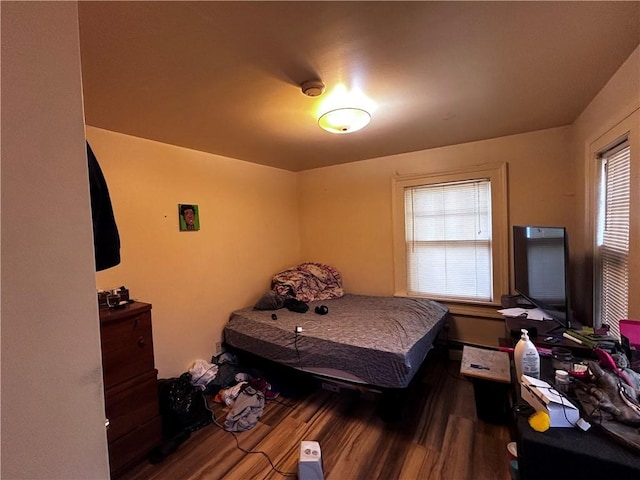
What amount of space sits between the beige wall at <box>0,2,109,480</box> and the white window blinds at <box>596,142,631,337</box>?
2.42 metres

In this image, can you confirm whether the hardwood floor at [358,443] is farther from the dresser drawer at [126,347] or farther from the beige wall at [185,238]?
the beige wall at [185,238]

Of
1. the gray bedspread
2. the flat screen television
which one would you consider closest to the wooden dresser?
the gray bedspread

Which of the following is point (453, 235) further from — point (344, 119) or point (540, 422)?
point (540, 422)

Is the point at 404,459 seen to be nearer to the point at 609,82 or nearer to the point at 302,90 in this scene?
the point at 302,90

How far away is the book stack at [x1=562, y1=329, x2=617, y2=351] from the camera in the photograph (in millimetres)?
1545

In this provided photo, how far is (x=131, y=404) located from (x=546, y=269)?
2.95 metres

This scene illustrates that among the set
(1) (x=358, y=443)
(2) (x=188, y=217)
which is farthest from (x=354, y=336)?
(2) (x=188, y=217)

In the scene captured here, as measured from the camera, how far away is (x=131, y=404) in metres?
1.90

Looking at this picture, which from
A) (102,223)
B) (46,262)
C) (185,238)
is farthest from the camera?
(185,238)

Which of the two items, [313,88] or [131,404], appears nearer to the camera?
[313,88]

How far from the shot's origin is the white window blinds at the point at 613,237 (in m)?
1.68

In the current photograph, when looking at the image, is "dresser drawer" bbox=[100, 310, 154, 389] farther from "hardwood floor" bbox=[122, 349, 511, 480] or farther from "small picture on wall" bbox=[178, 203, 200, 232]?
"small picture on wall" bbox=[178, 203, 200, 232]

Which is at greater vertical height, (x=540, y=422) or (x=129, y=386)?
(x=540, y=422)

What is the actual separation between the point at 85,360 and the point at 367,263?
331 centimetres
